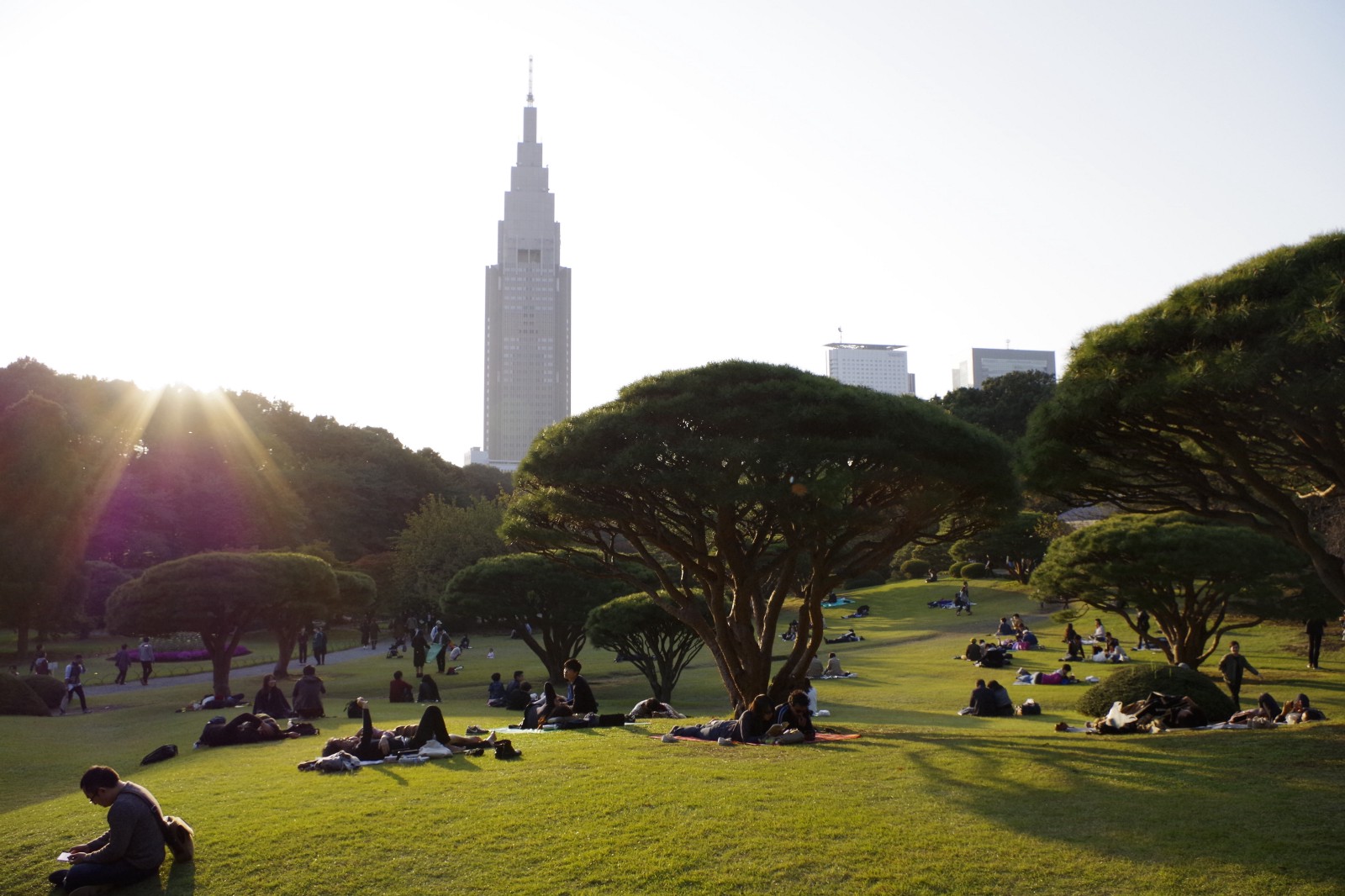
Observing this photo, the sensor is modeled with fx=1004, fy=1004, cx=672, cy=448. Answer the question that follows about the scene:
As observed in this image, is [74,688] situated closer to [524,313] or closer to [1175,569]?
[1175,569]

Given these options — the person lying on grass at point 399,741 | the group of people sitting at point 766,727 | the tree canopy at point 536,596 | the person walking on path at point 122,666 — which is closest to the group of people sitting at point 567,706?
the person lying on grass at point 399,741

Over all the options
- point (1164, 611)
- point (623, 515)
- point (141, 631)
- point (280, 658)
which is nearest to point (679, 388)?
point (623, 515)

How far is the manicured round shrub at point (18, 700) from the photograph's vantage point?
25234mm

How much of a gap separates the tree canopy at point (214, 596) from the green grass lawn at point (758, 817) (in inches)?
495

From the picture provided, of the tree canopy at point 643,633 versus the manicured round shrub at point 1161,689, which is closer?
the manicured round shrub at point 1161,689

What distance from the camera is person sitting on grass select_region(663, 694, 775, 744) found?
46.5 feet

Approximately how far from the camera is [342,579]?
3794 centimetres

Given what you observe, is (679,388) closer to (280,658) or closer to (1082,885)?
(1082,885)

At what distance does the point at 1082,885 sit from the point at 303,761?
9991mm

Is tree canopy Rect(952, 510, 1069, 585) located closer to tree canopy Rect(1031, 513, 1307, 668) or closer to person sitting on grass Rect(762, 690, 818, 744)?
tree canopy Rect(1031, 513, 1307, 668)

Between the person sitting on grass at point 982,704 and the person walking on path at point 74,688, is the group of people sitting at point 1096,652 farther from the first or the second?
the person walking on path at point 74,688

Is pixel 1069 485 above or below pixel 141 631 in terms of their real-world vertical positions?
above

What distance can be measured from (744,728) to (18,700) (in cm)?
2096

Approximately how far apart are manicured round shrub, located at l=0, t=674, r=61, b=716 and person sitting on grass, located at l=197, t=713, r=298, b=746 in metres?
11.9
